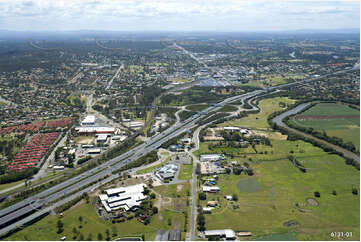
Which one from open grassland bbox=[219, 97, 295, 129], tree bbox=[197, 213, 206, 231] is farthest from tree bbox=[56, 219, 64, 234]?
open grassland bbox=[219, 97, 295, 129]

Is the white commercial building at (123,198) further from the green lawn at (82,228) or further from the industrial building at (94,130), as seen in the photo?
the industrial building at (94,130)

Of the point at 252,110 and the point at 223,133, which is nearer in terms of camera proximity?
the point at 223,133

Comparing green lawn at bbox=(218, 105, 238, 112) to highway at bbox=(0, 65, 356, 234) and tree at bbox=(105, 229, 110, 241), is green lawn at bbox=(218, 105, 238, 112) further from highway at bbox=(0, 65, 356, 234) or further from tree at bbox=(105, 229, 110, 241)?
tree at bbox=(105, 229, 110, 241)

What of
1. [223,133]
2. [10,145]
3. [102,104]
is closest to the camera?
[10,145]

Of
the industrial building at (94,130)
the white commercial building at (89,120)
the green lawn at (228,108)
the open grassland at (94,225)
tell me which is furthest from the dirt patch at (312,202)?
the white commercial building at (89,120)

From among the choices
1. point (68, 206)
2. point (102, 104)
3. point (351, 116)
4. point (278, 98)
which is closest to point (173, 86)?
point (102, 104)

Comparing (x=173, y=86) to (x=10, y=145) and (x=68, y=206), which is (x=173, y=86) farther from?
(x=68, y=206)

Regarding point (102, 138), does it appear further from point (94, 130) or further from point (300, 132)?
point (300, 132)
